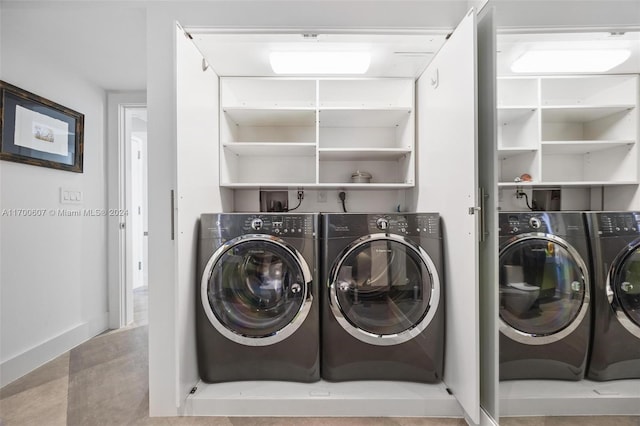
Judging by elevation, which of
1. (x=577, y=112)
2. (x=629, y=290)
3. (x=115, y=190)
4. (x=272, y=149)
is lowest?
(x=629, y=290)

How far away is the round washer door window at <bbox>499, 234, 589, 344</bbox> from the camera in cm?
121

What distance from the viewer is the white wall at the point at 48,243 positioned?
192 cm

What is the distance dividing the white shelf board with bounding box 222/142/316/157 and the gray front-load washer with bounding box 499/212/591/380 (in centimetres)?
130

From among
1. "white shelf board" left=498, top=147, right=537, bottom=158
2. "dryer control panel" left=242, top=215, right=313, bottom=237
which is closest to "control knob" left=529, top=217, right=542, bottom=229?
"white shelf board" left=498, top=147, right=537, bottom=158

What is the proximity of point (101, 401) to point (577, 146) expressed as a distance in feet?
8.37

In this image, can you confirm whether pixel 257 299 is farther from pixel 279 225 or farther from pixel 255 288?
pixel 279 225

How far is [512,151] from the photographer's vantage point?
1258mm

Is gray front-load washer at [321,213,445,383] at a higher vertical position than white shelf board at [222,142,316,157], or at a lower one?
lower

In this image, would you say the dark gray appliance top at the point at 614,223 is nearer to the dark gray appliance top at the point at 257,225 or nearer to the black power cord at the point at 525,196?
the black power cord at the point at 525,196

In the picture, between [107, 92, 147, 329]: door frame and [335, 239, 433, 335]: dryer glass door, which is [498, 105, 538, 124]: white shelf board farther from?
[107, 92, 147, 329]: door frame

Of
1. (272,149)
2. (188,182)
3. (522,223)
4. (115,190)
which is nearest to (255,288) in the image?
(188,182)

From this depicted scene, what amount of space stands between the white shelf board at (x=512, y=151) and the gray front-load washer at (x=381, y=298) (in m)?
0.48

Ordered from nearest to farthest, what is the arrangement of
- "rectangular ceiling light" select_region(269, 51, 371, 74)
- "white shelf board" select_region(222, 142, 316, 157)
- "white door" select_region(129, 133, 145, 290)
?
"rectangular ceiling light" select_region(269, 51, 371, 74), "white shelf board" select_region(222, 142, 316, 157), "white door" select_region(129, 133, 145, 290)

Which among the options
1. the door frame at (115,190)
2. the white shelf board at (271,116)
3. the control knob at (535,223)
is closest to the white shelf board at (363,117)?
the white shelf board at (271,116)
